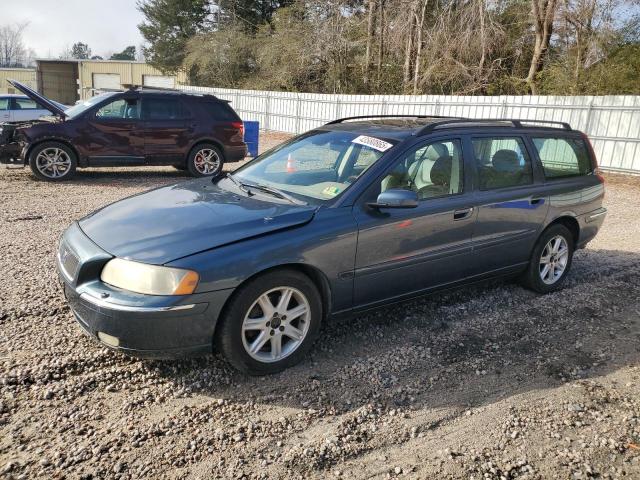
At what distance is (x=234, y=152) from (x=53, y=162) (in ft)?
11.9

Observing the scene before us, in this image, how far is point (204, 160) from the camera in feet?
37.4

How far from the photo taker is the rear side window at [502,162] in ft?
14.9

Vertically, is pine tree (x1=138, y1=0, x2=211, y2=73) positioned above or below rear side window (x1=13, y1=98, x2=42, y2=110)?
above

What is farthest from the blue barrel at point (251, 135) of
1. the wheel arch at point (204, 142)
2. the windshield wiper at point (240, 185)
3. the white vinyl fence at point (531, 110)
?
the windshield wiper at point (240, 185)

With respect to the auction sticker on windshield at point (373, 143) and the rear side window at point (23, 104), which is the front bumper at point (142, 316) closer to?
the auction sticker on windshield at point (373, 143)

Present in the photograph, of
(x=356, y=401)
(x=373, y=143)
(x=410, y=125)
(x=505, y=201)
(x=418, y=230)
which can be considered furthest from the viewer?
(x=505, y=201)

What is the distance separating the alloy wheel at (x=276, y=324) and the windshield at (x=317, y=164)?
804 millimetres

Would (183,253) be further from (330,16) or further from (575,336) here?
(330,16)

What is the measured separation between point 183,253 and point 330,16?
89.2 feet

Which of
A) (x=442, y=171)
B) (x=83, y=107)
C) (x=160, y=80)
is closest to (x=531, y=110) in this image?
(x=83, y=107)

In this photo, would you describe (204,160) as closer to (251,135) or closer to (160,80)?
(251,135)

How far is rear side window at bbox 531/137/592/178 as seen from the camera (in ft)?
16.8

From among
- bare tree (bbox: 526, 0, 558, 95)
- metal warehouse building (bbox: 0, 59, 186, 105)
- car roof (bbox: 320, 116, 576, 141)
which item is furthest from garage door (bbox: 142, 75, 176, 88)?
car roof (bbox: 320, 116, 576, 141)

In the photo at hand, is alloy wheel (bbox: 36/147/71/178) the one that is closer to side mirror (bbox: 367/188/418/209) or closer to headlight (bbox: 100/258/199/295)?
headlight (bbox: 100/258/199/295)
